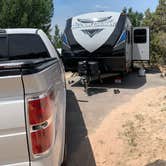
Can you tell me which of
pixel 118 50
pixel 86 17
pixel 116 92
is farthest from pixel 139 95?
pixel 86 17

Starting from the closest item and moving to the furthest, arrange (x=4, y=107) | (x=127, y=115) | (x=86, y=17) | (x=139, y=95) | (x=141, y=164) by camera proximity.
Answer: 1. (x=4, y=107)
2. (x=141, y=164)
3. (x=127, y=115)
4. (x=139, y=95)
5. (x=86, y=17)

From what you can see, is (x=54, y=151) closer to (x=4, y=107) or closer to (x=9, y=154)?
(x=9, y=154)

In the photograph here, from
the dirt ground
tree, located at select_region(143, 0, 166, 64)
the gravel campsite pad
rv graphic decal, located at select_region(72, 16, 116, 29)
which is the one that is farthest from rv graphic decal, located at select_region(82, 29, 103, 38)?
tree, located at select_region(143, 0, 166, 64)

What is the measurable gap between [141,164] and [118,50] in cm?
653

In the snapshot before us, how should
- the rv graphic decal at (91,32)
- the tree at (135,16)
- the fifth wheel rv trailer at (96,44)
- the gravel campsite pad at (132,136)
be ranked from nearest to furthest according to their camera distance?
1. the gravel campsite pad at (132,136)
2. the fifth wheel rv trailer at (96,44)
3. the rv graphic decal at (91,32)
4. the tree at (135,16)

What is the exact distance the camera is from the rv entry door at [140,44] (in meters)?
14.7

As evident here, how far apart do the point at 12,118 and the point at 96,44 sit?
899cm

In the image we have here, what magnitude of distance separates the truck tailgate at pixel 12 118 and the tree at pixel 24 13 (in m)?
21.7

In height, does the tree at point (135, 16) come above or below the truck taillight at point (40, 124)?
below

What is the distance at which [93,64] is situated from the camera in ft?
36.0

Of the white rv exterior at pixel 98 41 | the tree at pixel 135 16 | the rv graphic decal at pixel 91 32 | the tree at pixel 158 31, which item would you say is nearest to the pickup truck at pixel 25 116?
Result: the white rv exterior at pixel 98 41

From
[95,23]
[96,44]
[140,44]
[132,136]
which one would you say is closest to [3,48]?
[132,136]

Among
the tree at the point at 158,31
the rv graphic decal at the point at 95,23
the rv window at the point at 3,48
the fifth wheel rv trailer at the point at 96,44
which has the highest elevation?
the rv window at the point at 3,48

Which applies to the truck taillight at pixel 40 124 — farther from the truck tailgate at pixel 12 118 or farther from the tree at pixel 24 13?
the tree at pixel 24 13
